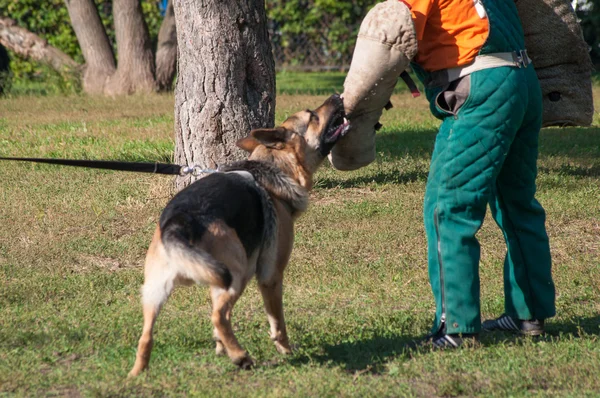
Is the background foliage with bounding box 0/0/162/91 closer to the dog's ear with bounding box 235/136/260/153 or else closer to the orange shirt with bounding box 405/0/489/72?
the dog's ear with bounding box 235/136/260/153

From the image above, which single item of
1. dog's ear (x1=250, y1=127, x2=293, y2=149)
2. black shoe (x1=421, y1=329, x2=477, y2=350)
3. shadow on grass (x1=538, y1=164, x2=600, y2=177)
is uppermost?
dog's ear (x1=250, y1=127, x2=293, y2=149)

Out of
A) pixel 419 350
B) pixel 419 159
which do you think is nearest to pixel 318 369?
pixel 419 350

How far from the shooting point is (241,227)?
392 cm

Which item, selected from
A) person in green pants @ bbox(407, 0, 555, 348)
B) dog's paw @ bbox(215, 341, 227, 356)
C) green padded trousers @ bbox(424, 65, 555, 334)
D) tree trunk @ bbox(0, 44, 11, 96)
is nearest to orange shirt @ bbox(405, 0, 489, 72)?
person in green pants @ bbox(407, 0, 555, 348)

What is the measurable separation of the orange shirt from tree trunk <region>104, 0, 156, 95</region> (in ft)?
37.2

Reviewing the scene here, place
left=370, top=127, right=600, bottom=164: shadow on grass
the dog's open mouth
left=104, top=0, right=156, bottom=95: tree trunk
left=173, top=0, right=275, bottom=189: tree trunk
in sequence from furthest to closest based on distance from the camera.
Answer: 1. left=104, top=0, right=156, bottom=95: tree trunk
2. left=370, top=127, right=600, bottom=164: shadow on grass
3. left=173, top=0, right=275, bottom=189: tree trunk
4. the dog's open mouth

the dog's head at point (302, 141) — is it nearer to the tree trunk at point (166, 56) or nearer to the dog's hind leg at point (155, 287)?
the dog's hind leg at point (155, 287)

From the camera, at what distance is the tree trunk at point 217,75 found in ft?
23.5

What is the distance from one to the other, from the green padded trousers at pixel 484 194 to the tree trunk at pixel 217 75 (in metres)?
3.26

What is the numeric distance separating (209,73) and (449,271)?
3.69 meters

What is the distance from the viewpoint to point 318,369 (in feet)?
13.2

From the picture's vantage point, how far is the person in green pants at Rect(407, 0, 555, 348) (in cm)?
394

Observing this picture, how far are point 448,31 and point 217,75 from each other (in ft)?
11.6

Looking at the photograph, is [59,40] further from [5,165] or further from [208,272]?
[208,272]
